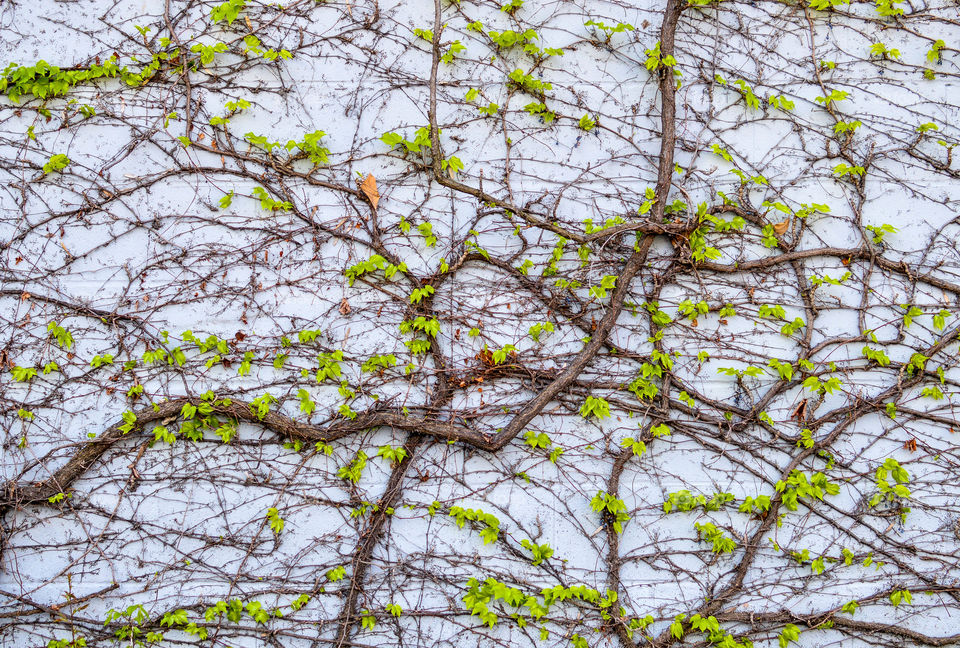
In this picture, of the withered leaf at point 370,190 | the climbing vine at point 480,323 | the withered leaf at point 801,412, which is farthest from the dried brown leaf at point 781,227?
the withered leaf at point 370,190

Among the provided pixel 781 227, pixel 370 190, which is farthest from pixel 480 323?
pixel 781 227

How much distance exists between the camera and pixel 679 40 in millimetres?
2953

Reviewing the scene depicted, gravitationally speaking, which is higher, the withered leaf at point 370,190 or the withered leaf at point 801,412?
the withered leaf at point 370,190

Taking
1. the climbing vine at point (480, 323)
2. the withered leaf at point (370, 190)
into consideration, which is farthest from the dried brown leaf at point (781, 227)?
the withered leaf at point (370, 190)

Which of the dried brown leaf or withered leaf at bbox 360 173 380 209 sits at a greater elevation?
withered leaf at bbox 360 173 380 209

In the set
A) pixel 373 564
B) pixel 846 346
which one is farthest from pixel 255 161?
pixel 846 346

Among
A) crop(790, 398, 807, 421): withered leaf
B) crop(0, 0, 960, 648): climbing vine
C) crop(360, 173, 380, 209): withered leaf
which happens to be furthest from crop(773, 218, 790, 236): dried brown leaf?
crop(360, 173, 380, 209): withered leaf

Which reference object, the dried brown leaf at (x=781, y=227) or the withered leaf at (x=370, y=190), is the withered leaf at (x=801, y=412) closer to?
the dried brown leaf at (x=781, y=227)

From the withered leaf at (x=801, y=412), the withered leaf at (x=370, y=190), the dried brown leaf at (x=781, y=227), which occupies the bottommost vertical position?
the withered leaf at (x=801, y=412)

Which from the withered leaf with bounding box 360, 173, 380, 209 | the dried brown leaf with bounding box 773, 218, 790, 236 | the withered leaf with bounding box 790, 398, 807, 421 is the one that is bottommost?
the withered leaf with bounding box 790, 398, 807, 421

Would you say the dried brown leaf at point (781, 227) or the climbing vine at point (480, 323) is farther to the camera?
the dried brown leaf at point (781, 227)

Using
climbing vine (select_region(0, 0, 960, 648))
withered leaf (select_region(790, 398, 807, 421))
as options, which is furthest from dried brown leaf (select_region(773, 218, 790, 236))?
withered leaf (select_region(790, 398, 807, 421))

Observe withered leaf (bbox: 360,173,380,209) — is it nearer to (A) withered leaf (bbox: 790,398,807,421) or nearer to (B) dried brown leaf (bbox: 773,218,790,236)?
(B) dried brown leaf (bbox: 773,218,790,236)

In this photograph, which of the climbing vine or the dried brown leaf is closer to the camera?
the climbing vine
